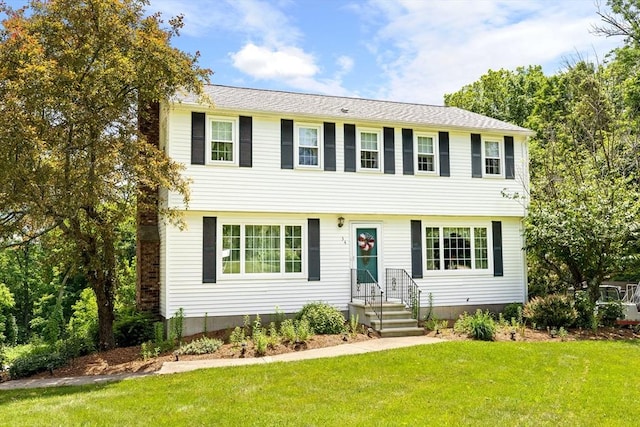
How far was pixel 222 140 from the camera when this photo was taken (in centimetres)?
1305

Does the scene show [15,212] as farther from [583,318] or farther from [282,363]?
[583,318]

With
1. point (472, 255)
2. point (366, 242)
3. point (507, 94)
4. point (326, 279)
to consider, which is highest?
point (507, 94)

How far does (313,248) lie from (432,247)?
3772mm

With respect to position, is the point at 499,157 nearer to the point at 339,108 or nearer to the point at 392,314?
the point at 339,108

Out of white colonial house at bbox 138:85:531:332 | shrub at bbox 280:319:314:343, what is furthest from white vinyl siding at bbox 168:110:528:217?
shrub at bbox 280:319:314:343

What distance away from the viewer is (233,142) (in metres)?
13.1

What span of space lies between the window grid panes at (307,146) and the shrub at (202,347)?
17.6 feet

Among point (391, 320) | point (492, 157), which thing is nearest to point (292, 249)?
point (391, 320)

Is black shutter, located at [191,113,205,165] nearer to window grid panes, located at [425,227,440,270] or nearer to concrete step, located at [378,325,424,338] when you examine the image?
concrete step, located at [378,325,424,338]

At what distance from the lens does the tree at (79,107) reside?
8.69 m

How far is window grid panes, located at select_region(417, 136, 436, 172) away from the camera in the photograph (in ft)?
49.0

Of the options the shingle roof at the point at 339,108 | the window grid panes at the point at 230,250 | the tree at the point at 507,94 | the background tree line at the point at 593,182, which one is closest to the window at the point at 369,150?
the shingle roof at the point at 339,108

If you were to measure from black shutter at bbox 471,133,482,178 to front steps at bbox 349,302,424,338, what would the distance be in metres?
4.90

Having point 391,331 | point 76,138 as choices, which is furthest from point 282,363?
point 76,138
